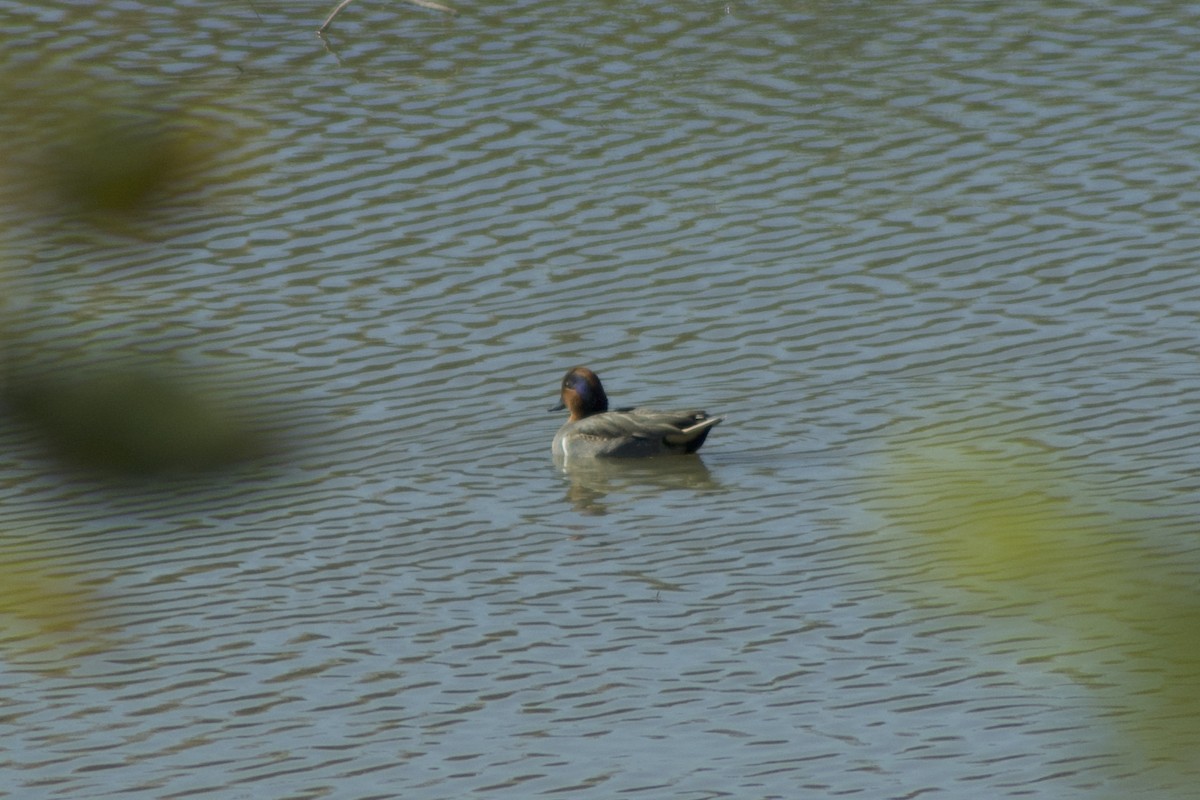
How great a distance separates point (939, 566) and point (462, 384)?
12.9 meters

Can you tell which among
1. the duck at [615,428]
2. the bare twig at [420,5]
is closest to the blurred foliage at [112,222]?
the duck at [615,428]

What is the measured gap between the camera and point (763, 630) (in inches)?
395

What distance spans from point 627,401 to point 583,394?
A: 37.5 inches

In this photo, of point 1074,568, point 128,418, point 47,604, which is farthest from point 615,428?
point 128,418

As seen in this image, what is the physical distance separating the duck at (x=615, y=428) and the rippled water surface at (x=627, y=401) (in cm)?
14

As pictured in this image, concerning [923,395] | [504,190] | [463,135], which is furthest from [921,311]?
[463,135]

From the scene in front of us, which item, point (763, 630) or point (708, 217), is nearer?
point (763, 630)

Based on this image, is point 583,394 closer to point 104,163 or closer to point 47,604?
point 47,604

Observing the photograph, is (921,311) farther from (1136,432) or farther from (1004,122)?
(1004,122)

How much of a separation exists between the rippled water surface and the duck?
0.47 ft

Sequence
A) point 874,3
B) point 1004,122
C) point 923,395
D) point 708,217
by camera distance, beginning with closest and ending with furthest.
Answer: point 923,395 < point 708,217 < point 1004,122 < point 874,3

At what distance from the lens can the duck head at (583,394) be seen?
1379cm

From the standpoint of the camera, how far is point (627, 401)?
48.2ft

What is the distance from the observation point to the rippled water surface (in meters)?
2.16
